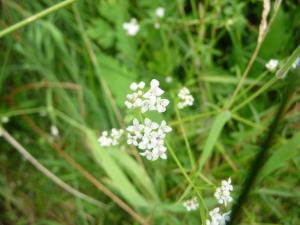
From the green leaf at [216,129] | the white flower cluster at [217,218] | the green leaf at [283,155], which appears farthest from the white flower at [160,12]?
the white flower cluster at [217,218]

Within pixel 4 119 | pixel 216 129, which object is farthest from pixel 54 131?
pixel 216 129

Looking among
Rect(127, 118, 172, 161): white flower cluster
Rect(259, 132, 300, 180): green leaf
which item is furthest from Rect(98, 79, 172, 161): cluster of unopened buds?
Rect(259, 132, 300, 180): green leaf

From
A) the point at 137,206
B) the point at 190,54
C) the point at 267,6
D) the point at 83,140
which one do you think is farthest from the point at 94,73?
the point at 267,6

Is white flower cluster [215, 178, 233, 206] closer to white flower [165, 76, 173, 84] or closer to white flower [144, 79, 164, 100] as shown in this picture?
white flower [144, 79, 164, 100]

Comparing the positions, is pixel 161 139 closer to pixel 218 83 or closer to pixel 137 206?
pixel 137 206

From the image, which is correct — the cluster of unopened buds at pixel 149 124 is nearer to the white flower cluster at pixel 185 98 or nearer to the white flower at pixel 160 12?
the white flower cluster at pixel 185 98

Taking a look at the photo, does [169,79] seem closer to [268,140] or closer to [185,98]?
[185,98]
